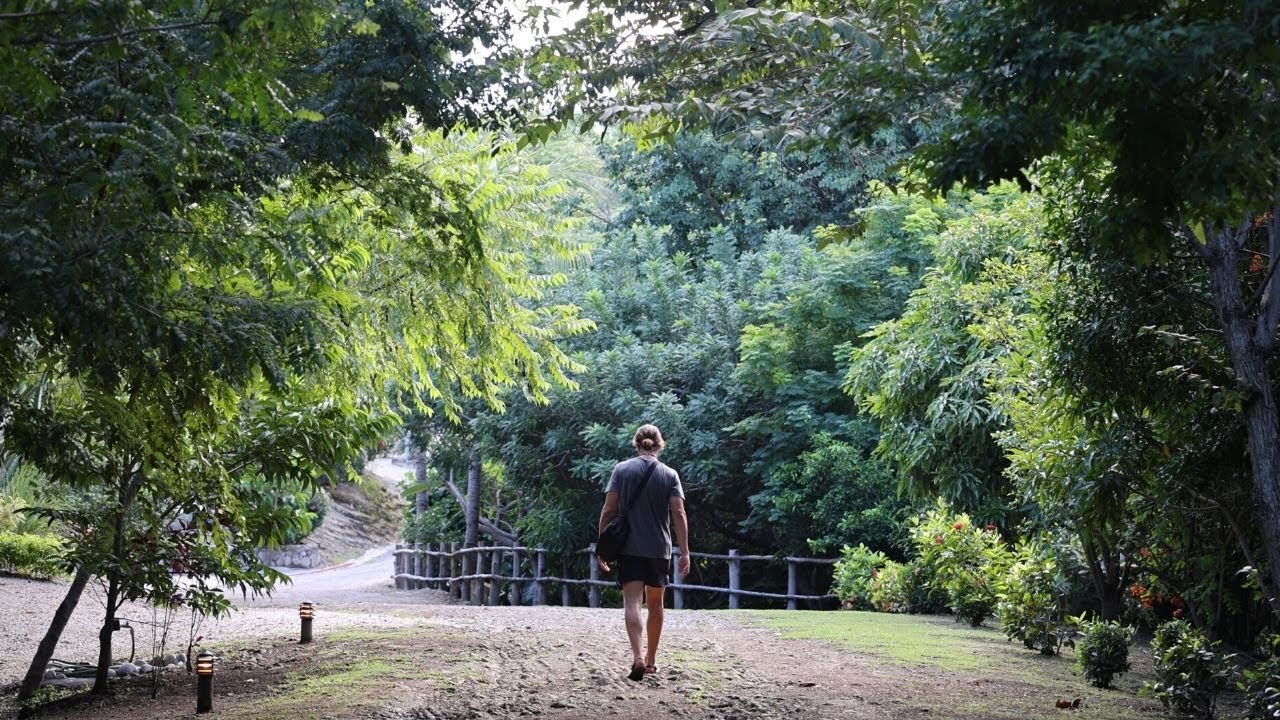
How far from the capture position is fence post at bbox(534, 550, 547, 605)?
22.4 meters

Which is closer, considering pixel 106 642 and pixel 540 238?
pixel 106 642

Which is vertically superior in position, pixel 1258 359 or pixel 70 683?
pixel 1258 359

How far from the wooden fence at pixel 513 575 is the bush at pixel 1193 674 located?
10.4m

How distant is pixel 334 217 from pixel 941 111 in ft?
15.4

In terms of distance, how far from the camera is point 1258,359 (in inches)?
262

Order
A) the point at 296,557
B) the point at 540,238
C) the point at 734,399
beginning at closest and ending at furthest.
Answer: the point at 540,238 < the point at 734,399 < the point at 296,557

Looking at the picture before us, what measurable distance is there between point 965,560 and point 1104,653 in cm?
488

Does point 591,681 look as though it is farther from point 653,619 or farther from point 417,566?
point 417,566

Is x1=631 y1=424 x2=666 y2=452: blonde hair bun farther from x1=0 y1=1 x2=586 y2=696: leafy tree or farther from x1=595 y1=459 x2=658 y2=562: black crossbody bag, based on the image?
x1=0 y1=1 x2=586 y2=696: leafy tree

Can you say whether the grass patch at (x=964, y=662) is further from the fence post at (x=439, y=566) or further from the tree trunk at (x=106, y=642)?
the fence post at (x=439, y=566)

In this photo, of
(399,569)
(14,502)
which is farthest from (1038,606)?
(399,569)

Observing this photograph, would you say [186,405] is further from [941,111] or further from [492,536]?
[492,536]

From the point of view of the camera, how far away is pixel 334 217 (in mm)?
8828

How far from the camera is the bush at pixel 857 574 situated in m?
16.2
